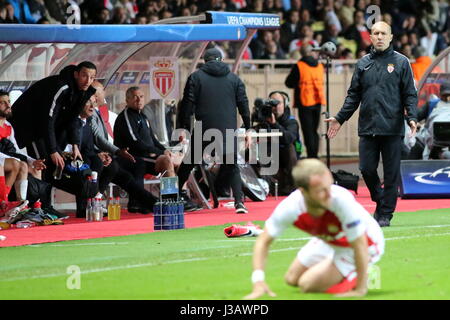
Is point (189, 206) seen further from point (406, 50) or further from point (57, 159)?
point (406, 50)

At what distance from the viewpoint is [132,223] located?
53.6 feet

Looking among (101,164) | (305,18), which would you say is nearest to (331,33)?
(305,18)

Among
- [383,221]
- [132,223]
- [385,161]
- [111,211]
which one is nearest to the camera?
[385,161]

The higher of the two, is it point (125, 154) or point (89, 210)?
point (125, 154)

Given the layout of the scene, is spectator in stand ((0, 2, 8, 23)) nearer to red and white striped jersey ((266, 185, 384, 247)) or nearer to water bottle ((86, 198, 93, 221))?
water bottle ((86, 198, 93, 221))

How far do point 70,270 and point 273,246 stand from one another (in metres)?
2.56

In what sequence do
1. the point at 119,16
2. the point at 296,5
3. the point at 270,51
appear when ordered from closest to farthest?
the point at 119,16 < the point at 270,51 < the point at 296,5

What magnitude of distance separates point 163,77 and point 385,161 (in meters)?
5.75

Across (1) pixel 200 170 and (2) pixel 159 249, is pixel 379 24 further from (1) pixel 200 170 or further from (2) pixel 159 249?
(1) pixel 200 170

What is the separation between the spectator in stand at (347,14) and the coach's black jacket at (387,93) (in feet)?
55.7

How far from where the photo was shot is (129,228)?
15.6 meters

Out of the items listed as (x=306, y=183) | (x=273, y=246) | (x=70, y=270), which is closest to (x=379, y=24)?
(x=273, y=246)

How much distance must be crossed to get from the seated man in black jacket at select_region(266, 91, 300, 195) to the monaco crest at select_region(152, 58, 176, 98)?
7.15 ft

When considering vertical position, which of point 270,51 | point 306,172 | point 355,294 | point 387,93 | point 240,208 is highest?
point 306,172
